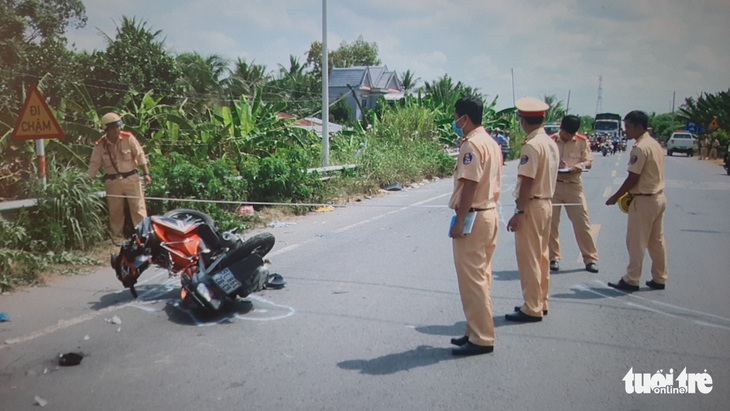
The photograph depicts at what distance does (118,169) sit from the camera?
25.4 ft

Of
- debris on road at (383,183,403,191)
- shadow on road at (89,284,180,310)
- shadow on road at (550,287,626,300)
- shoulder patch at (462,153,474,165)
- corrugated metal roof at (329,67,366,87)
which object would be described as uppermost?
corrugated metal roof at (329,67,366,87)

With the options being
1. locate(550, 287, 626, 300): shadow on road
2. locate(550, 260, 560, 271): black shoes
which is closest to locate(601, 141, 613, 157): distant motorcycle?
locate(550, 260, 560, 271): black shoes

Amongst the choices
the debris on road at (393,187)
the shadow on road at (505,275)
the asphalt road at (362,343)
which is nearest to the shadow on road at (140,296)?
the asphalt road at (362,343)

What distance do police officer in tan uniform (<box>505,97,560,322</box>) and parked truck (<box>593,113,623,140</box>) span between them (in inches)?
1706

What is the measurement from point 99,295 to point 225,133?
8.39 meters

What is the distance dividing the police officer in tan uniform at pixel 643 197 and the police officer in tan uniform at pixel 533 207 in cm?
155

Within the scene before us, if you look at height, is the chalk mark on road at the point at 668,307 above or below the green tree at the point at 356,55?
below

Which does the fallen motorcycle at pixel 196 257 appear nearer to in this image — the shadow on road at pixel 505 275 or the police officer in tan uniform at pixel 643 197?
the shadow on road at pixel 505 275

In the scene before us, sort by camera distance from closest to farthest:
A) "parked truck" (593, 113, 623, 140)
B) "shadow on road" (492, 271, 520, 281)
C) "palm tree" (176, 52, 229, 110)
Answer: "shadow on road" (492, 271, 520, 281) → "palm tree" (176, 52, 229, 110) → "parked truck" (593, 113, 623, 140)

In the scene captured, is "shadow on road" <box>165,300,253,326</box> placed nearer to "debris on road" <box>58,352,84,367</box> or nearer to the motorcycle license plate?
the motorcycle license plate

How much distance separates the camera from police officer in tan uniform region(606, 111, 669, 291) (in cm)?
623

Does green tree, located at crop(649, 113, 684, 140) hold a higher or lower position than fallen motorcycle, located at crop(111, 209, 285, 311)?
higher

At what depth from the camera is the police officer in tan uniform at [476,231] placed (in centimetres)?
433

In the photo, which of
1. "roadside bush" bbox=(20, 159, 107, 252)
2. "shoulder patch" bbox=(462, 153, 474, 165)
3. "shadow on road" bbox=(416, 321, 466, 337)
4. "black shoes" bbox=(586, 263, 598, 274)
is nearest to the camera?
"shoulder patch" bbox=(462, 153, 474, 165)
